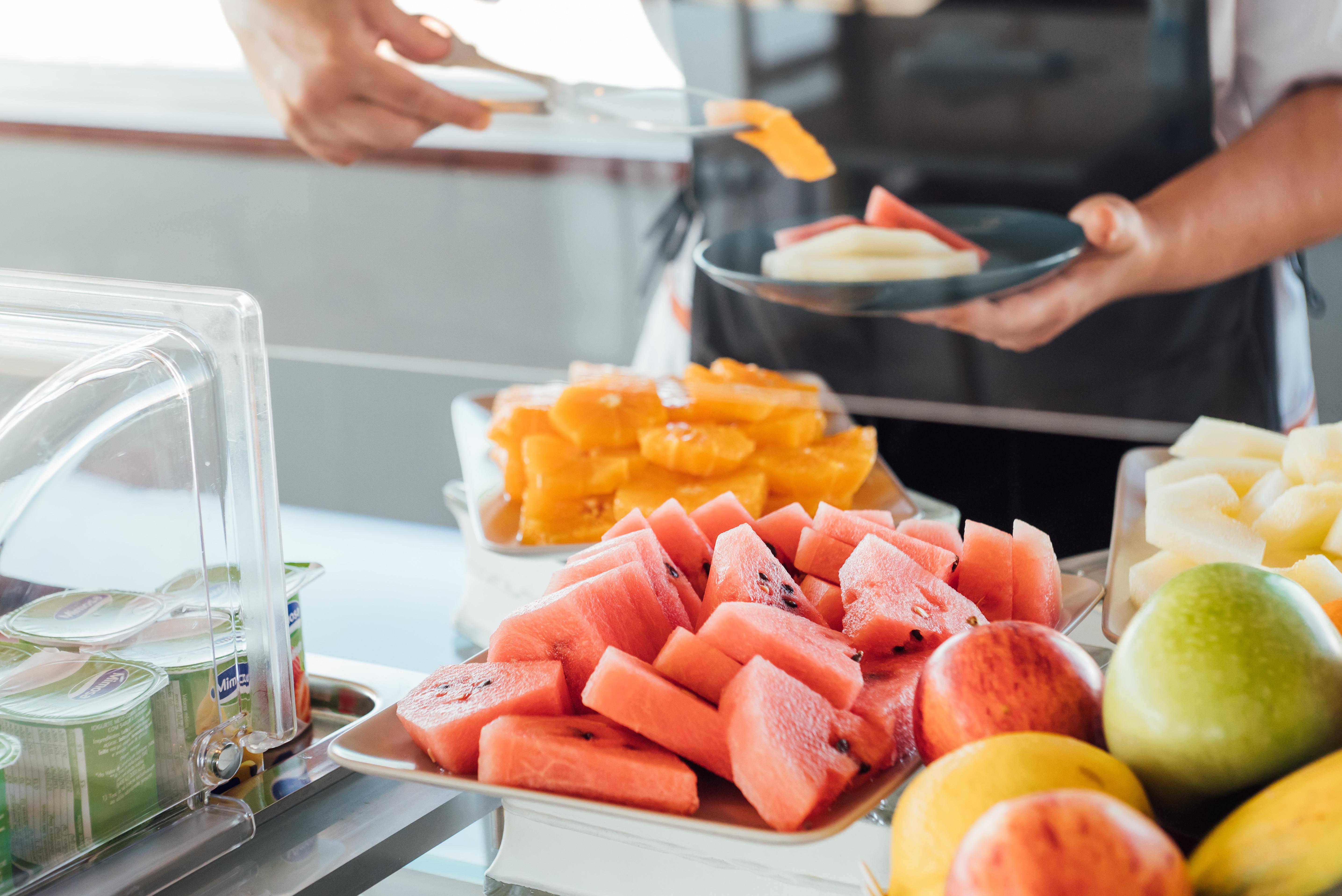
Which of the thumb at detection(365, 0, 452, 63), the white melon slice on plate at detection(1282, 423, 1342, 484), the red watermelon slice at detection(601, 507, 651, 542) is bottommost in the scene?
the red watermelon slice at detection(601, 507, 651, 542)

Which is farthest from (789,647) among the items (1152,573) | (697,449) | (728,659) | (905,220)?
(905,220)

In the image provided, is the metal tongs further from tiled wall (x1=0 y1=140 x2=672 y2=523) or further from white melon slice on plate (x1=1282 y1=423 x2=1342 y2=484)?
white melon slice on plate (x1=1282 y1=423 x2=1342 y2=484)

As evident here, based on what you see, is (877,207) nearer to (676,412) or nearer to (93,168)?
(676,412)

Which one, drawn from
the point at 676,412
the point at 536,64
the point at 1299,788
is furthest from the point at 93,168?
the point at 1299,788

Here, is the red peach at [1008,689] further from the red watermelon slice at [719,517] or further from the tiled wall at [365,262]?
the tiled wall at [365,262]

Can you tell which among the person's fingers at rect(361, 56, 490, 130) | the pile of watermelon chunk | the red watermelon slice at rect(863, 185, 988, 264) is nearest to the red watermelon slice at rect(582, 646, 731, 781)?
the pile of watermelon chunk

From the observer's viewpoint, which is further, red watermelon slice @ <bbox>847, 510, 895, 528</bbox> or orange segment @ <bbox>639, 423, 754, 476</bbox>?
orange segment @ <bbox>639, 423, 754, 476</bbox>

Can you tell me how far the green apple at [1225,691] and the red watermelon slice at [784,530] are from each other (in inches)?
12.0

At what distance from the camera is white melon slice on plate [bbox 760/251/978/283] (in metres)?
1.08

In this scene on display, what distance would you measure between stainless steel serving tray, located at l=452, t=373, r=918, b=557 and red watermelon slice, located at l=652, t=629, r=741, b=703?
1.01 ft

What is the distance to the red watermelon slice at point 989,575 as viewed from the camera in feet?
2.27

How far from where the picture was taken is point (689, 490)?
37.8 inches

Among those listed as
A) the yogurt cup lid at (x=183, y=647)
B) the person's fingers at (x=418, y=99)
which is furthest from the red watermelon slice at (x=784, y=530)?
the person's fingers at (x=418, y=99)

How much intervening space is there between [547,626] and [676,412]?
0.46 meters
